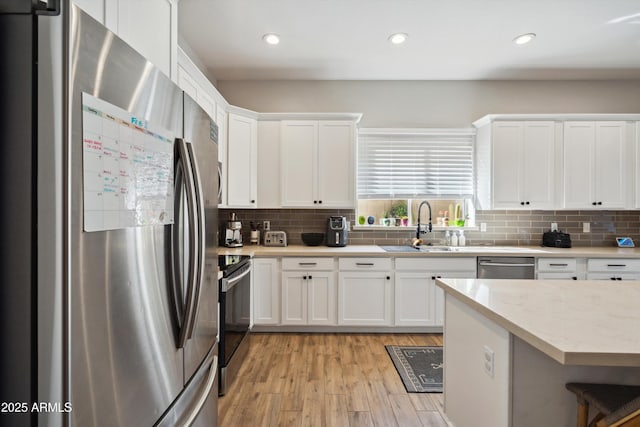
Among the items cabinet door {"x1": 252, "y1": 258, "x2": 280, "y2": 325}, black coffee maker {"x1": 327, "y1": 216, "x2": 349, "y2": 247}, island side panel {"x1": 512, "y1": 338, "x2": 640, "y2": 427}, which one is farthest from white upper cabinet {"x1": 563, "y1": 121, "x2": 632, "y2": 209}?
cabinet door {"x1": 252, "y1": 258, "x2": 280, "y2": 325}

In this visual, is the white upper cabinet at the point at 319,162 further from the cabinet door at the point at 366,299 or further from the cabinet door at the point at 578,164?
the cabinet door at the point at 578,164

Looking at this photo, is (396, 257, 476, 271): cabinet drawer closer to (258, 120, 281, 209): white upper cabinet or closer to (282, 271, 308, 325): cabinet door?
(282, 271, 308, 325): cabinet door

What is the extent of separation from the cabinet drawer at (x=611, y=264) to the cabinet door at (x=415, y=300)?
163 cm

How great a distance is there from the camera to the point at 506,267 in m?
3.33

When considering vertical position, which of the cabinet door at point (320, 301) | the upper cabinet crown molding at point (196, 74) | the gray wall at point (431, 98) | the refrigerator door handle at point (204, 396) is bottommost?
the cabinet door at point (320, 301)

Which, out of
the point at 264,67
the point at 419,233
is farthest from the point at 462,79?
the point at 264,67

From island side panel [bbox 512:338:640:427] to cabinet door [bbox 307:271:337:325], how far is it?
2.23 meters

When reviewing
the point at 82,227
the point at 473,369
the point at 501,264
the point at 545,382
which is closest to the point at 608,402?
the point at 545,382

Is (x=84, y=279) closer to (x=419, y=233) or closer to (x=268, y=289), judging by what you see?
(x=268, y=289)

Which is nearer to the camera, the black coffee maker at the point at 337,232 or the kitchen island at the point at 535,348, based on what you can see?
the kitchen island at the point at 535,348

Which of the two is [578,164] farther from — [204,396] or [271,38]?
[204,396]

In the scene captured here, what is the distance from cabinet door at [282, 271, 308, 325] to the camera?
338 centimetres

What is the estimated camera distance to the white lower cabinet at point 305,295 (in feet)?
11.1

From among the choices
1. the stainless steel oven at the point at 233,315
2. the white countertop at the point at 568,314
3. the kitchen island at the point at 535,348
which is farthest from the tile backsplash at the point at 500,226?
the kitchen island at the point at 535,348
